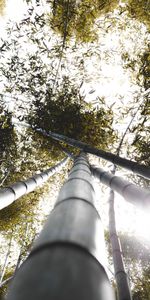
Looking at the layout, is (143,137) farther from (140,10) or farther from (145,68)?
(140,10)

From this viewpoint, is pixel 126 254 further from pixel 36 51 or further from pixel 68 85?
pixel 36 51

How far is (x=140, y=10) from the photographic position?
629 cm

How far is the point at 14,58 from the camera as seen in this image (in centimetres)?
720

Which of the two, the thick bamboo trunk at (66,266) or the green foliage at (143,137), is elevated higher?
the green foliage at (143,137)

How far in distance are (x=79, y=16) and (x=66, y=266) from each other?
25.5 ft

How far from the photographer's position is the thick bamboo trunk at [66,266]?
0.72m

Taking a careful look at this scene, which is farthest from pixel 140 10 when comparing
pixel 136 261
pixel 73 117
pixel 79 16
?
pixel 136 261

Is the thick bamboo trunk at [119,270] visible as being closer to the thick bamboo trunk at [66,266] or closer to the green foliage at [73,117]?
the thick bamboo trunk at [66,266]

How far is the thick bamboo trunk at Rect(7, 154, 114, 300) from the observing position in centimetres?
72

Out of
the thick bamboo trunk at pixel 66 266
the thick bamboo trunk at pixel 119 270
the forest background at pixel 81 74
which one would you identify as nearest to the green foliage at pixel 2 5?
the forest background at pixel 81 74

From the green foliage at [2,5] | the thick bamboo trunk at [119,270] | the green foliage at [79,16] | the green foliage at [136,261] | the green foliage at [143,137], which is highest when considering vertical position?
the green foliage at [2,5]

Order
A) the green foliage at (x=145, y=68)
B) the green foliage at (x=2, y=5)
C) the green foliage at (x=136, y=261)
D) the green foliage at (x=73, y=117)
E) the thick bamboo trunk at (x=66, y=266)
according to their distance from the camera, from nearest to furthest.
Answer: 1. the thick bamboo trunk at (x=66, y=266)
2. the green foliage at (x=145, y=68)
3. the green foliage at (x=73, y=117)
4. the green foliage at (x=2, y=5)
5. the green foliage at (x=136, y=261)

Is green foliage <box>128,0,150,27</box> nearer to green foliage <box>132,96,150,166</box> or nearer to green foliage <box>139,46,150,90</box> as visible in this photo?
green foliage <box>139,46,150,90</box>

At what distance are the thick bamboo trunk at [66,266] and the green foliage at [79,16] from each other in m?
6.69
